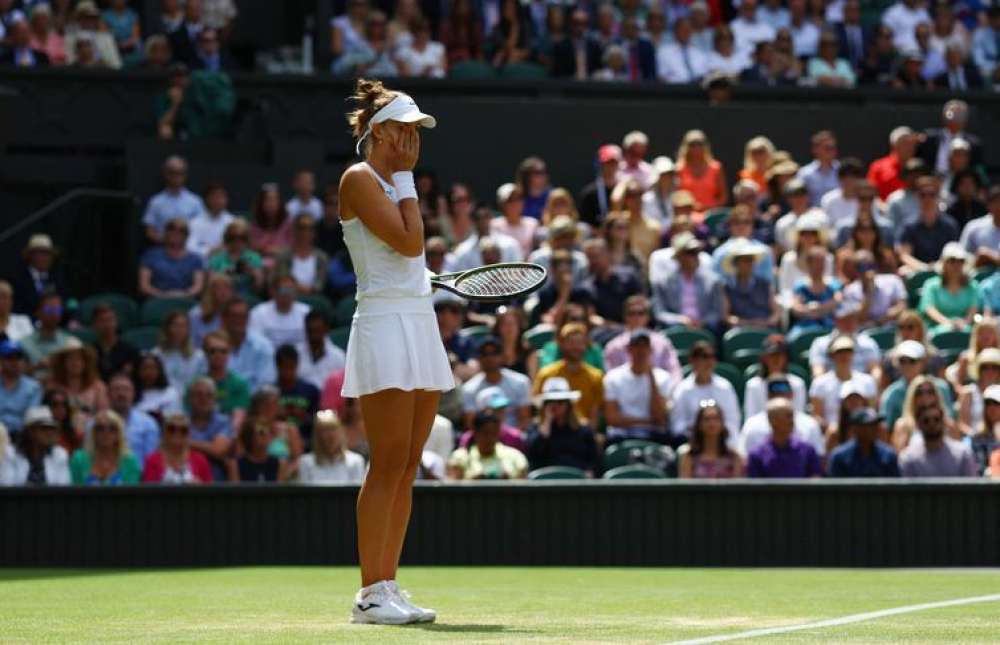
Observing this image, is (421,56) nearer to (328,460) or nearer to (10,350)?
(10,350)

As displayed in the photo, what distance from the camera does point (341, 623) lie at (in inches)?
261

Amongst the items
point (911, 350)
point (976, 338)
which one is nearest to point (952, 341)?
point (976, 338)

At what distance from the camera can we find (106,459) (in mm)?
12195

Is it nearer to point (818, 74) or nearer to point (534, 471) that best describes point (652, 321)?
point (534, 471)

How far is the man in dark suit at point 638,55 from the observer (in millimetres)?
19234

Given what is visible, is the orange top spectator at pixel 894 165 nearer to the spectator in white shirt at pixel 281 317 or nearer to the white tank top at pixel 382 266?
the spectator in white shirt at pixel 281 317

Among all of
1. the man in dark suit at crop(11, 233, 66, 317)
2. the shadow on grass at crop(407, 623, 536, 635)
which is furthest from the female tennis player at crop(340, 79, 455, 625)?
the man in dark suit at crop(11, 233, 66, 317)

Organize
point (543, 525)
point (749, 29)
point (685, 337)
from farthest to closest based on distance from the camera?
point (749, 29) < point (685, 337) < point (543, 525)

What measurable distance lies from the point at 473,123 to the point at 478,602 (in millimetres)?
10616

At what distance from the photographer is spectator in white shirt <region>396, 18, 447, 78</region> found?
18531 millimetres

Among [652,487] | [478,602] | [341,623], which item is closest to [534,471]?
[652,487]

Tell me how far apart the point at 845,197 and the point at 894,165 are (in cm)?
109

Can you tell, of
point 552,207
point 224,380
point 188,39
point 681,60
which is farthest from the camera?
point 681,60

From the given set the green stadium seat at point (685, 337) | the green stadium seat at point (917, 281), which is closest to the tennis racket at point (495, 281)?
the green stadium seat at point (685, 337)
